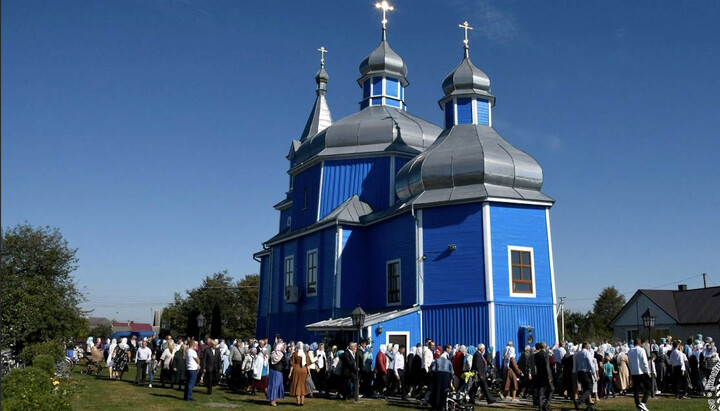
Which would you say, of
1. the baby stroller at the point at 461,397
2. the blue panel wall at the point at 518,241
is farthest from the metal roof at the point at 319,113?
the baby stroller at the point at 461,397

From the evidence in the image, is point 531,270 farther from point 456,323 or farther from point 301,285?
point 301,285

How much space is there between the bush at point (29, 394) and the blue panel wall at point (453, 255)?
13901 mm

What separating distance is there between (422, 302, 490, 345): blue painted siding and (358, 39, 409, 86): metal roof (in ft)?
51.8

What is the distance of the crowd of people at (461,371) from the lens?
14441mm

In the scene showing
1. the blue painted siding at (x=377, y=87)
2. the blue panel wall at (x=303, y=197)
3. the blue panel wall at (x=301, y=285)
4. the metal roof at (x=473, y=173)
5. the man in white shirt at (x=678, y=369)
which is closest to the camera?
the man in white shirt at (x=678, y=369)

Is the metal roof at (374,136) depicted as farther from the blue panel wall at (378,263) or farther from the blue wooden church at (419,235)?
the blue panel wall at (378,263)

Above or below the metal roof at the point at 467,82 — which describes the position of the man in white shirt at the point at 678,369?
below

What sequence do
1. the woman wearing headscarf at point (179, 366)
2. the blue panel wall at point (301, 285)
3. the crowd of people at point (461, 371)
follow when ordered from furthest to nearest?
1. the blue panel wall at point (301, 285)
2. the woman wearing headscarf at point (179, 366)
3. the crowd of people at point (461, 371)

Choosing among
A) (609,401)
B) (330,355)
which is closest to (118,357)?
(330,355)

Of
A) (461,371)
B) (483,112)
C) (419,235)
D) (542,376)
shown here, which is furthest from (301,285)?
(542,376)

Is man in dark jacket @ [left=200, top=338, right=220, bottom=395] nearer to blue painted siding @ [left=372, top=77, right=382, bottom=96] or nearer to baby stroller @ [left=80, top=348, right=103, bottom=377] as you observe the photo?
baby stroller @ [left=80, top=348, right=103, bottom=377]

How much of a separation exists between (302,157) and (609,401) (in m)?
18.7

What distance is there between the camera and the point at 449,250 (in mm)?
21203

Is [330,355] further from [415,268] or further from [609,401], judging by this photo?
[609,401]
